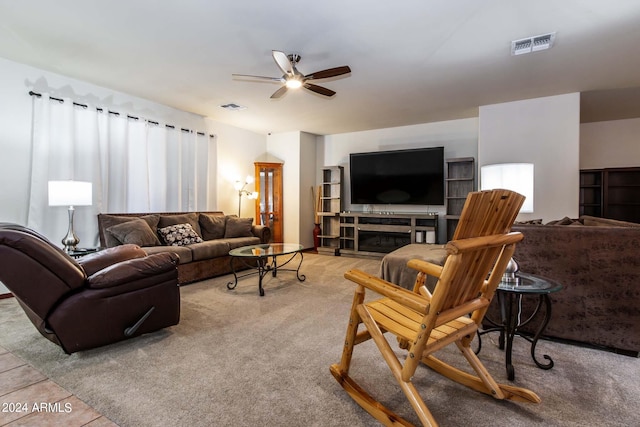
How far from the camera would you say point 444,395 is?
162 centimetres

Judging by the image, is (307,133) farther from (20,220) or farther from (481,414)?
(481,414)

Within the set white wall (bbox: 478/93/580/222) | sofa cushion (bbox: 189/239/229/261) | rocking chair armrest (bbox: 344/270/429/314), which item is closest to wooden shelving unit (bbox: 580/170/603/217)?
white wall (bbox: 478/93/580/222)

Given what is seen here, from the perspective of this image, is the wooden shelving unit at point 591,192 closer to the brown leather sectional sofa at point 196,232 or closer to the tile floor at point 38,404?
the brown leather sectional sofa at point 196,232

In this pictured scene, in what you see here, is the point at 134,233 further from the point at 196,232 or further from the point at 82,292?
the point at 82,292

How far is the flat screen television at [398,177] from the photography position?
18.3ft

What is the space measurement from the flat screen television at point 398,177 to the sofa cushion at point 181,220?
3.03m

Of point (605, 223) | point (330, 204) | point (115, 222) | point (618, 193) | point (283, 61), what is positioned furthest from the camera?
point (330, 204)

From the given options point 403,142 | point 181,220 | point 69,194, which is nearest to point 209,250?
point 181,220

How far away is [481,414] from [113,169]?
187 inches

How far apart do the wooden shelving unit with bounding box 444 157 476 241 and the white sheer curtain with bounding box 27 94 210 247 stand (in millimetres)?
4271

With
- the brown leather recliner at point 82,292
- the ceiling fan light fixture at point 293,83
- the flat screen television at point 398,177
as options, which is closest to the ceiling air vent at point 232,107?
the ceiling fan light fixture at point 293,83

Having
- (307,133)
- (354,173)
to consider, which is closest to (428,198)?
(354,173)

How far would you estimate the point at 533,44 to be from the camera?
2861mm

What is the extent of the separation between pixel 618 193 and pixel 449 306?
630 cm
